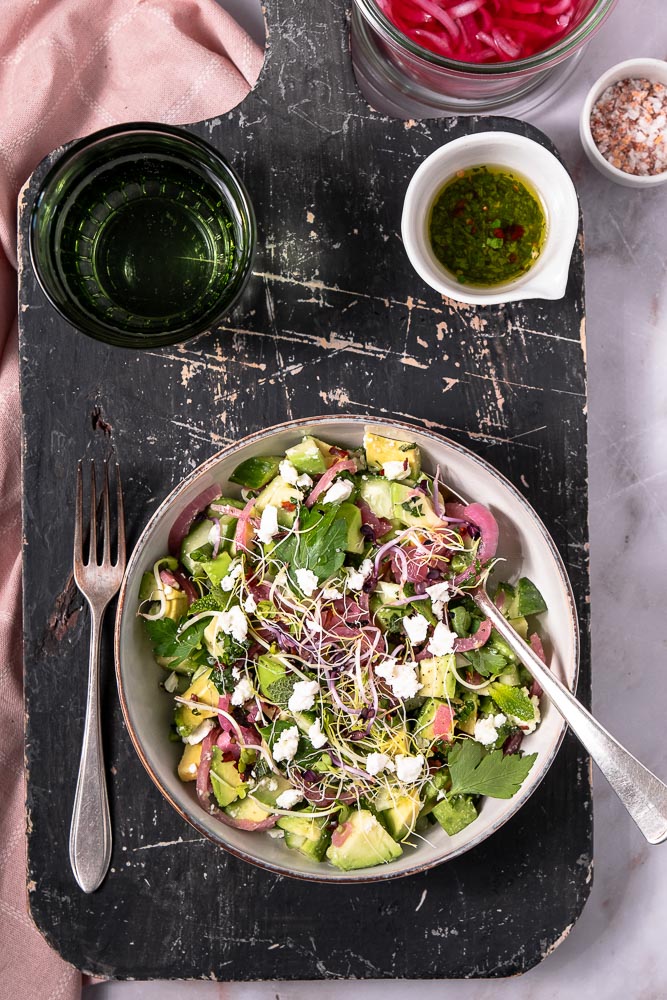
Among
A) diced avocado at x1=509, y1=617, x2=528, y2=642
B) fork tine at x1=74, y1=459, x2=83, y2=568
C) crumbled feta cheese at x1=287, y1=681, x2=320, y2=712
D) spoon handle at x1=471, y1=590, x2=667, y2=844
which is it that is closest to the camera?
spoon handle at x1=471, y1=590, x2=667, y2=844

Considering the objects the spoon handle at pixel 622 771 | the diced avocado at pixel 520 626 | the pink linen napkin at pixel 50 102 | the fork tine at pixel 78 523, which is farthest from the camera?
the pink linen napkin at pixel 50 102

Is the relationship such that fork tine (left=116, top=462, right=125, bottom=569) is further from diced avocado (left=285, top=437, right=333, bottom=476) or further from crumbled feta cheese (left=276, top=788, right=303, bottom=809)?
crumbled feta cheese (left=276, top=788, right=303, bottom=809)

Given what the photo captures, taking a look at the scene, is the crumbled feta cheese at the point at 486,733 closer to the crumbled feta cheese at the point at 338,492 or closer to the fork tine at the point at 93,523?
the crumbled feta cheese at the point at 338,492

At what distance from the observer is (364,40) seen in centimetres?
158

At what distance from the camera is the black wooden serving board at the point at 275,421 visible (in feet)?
5.03

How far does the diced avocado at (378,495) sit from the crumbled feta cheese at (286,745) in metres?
0.36

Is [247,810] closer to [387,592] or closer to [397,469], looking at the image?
[387,592]

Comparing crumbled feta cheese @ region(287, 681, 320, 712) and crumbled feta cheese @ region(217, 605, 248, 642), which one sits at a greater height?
crumbled feta cheese @ region(217, 605, 248, 642)

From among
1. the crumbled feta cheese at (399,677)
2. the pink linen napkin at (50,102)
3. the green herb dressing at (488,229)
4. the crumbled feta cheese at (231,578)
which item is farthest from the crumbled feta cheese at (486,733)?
the pink linen napkin at (50,102)

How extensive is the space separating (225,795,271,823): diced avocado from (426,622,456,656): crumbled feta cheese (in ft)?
1.24

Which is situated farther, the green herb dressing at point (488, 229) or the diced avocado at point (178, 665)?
the green herb dressing at point (488, 229)

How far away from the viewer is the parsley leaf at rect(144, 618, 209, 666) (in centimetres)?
137

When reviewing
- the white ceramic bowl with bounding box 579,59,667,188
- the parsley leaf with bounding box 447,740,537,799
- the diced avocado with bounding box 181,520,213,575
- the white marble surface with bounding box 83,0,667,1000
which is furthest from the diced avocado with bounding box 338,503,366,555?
the white ceramic bowl with bounding box 579,59,667,188

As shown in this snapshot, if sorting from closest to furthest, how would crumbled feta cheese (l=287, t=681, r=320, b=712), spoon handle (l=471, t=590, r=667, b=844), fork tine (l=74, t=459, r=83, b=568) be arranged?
1. spoon handle (l=471, t=590, r=667, b=844)
2. crumbled feta cheese (l=287, t=681, r=320, b=712)
3. fork tine (l=74, t=459, r=83, b=568)
